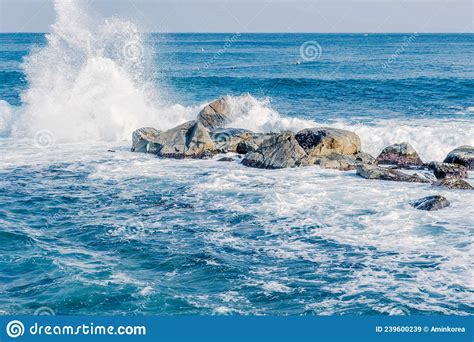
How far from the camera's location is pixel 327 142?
934 inches

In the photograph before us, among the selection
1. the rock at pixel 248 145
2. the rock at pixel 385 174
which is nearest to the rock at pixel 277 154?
the rock at pixel 248 145

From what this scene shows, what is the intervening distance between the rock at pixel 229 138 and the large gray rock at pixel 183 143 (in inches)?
14.0

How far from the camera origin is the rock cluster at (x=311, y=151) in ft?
68.9

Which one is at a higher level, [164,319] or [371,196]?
[371,196]

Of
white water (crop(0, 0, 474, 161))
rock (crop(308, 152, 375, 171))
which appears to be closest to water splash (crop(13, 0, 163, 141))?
white water (crop(0, 0, 474, 161))

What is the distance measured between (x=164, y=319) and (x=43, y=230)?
27.2 ft

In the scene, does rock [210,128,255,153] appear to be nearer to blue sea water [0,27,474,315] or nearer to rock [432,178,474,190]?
blue sea water [0,27,474,315]

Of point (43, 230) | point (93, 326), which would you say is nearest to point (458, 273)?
point (93, 326)

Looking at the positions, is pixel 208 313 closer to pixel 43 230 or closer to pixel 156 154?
pixel 43 230

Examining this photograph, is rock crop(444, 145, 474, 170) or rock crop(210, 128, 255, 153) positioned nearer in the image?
rock crop(444, 145, 474, 170)

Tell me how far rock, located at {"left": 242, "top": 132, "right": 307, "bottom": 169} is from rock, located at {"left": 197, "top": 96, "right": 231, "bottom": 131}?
20.0ft

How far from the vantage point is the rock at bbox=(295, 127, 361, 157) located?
77.6 ft

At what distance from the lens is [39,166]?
23281 mm

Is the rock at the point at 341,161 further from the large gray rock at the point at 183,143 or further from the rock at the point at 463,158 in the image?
the large gray rock at the point at 183,143
